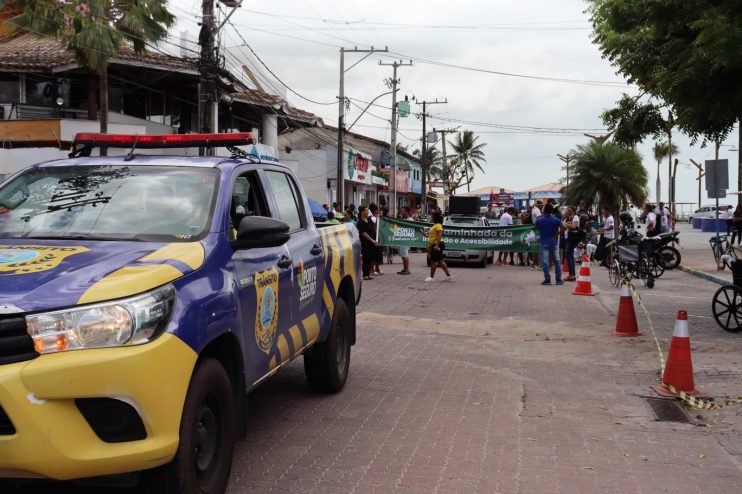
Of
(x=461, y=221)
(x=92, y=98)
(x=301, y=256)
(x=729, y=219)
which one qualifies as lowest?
(x=301, y=256)

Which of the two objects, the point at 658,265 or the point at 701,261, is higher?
the point at 658,265

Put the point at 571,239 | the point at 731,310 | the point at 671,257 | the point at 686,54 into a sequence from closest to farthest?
the point at 686,54 → the point at 731,310 → the point at 571,239 → the point at 671,257

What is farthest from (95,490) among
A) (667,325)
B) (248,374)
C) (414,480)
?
(667,325)

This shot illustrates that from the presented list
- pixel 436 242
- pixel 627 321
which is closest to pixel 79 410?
pixel 627 321

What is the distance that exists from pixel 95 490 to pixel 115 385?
1405mm

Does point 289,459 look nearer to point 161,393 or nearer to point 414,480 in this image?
point 414,480

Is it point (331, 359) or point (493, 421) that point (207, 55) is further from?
point (493, 421)

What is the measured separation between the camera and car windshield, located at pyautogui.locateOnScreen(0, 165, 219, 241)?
13.8ft

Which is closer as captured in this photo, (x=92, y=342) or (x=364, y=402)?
(x=92, y=342)

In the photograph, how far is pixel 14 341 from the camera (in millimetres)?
3037

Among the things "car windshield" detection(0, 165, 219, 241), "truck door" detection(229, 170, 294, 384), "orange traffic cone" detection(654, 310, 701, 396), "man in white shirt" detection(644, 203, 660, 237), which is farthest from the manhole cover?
"man in white shirt" detection(644, 203, 660, 237)

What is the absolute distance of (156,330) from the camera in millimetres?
3320

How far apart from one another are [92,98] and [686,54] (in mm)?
23572

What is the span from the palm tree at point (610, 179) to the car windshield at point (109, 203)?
4141 cm
